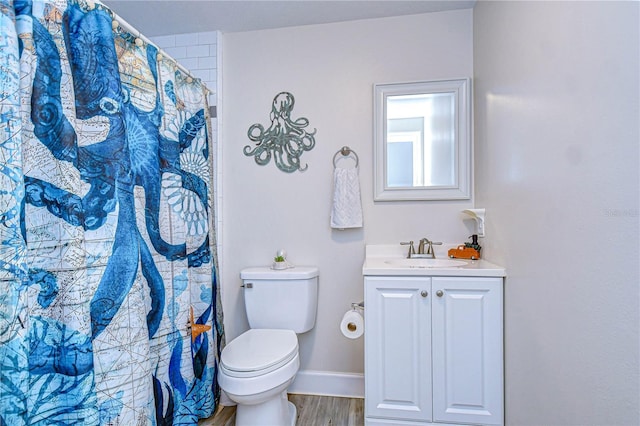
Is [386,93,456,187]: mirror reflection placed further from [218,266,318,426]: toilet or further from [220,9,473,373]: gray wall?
[218,266,318,426]: toilet

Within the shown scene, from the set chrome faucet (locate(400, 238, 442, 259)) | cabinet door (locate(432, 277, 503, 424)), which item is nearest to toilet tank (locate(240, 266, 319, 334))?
chrome faucet (locate(400, 238, 442, 259))

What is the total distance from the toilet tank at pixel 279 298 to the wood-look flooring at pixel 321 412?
44 cm

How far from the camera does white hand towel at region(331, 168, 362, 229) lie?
1.96 meters

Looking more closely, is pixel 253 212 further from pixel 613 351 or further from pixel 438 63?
pixel 613 351

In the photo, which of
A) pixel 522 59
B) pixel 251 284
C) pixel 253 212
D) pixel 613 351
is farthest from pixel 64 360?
pixel 522 59

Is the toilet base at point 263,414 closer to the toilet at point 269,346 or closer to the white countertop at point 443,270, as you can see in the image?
the toilet at point 269,346

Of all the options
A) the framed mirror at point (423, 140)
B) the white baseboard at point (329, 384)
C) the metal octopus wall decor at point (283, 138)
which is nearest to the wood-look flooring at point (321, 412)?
the white baseboard at point (329, 384)

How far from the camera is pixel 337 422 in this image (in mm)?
1753

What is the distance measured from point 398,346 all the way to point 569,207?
928 millimetres

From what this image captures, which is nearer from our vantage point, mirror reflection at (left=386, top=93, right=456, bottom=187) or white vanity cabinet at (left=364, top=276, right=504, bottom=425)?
white vanity cabinet at (left=364, top=276, right=504, bottom=425)

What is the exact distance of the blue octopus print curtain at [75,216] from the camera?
0.94 meters

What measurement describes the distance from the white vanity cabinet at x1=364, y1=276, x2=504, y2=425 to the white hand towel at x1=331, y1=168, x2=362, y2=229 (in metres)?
0.48

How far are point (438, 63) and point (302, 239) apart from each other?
133cm

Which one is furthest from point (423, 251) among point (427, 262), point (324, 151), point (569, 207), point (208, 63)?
point (208, 63)
